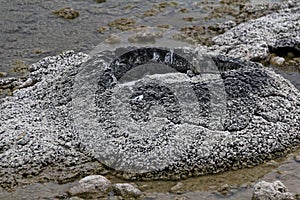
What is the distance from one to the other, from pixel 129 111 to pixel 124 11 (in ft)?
19.3

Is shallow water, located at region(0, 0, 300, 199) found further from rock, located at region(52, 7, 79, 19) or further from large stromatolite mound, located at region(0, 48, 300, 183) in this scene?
large stromatolite mound, located at region(0, 48, 300, 183)

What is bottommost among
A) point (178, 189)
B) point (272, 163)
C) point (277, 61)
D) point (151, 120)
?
point (178, 189)

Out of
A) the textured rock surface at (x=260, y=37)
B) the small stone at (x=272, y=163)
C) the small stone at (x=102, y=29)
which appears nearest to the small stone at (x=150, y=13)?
the small stone at (x=102, y=29)

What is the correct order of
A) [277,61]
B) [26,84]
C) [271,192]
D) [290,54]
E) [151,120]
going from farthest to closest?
[290,54] → [277,61] → [26,84] → [151,120] → [271,192]

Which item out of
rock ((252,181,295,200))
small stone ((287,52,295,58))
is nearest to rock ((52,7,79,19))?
small stone ((287,52,295,58))

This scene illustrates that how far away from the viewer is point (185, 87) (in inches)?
339

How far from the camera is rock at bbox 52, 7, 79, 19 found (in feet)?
43.1

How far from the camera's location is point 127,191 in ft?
22.6

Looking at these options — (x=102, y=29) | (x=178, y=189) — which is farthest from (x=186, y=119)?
(x=102, y=29)

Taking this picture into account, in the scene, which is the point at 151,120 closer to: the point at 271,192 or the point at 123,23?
the point at 271,192

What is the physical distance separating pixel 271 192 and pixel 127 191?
77.8 inches

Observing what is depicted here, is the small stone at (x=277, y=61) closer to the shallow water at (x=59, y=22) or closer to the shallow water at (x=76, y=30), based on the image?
the shallow water at (x=76, y=30)

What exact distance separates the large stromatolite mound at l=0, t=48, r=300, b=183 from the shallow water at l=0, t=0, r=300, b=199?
312 mm

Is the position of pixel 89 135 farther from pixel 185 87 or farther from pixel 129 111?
pixel 185 87
